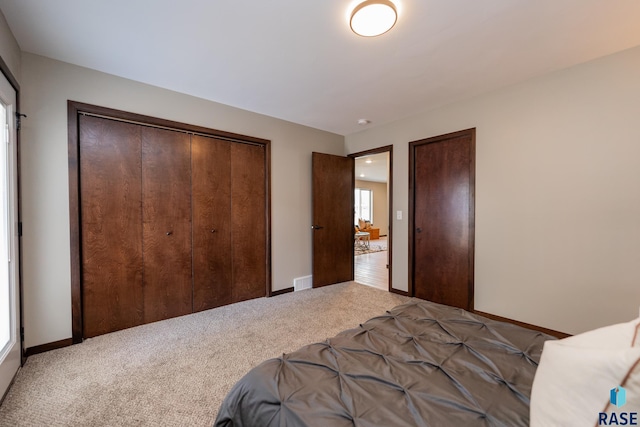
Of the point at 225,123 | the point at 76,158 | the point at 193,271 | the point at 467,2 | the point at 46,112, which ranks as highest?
the point at 467,2

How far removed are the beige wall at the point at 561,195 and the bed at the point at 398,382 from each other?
162 centimetres

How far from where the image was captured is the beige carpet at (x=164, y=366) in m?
1.58

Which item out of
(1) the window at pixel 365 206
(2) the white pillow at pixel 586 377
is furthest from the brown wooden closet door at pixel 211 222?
(1) the window at pixel 365 206

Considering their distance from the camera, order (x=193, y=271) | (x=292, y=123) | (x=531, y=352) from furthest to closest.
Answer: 1. (x=292, y=123)
2. (x=193, y=271)
3. (x=531, y=352)

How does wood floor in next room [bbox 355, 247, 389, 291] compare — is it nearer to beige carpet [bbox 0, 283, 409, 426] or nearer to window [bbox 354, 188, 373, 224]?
beige carpet [bbox 0, 283, 409, 426]

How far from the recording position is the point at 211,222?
3.23m

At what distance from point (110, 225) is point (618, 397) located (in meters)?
3.43

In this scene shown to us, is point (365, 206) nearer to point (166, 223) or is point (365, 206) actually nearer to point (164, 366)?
point (166, 223)

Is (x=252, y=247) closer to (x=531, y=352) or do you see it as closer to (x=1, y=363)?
(x=1, y=363)

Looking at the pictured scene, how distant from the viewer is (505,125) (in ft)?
9.26

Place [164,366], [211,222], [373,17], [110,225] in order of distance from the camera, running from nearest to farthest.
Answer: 1. [373,17]
2. [164,366]
3. [110,225]
4. [211,222]

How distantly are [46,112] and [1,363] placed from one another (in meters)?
1.98

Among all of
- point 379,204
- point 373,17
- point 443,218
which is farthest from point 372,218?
→ point 373,17

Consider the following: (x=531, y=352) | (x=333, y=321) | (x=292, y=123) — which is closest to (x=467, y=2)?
(x=531, y=352)
